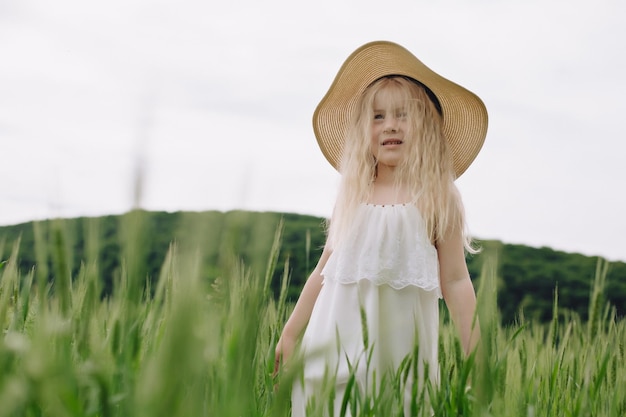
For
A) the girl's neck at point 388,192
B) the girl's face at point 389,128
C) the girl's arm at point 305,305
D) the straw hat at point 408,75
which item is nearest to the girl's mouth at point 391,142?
the girl's face at point 389,128

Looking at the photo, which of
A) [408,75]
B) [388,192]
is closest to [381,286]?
[388,192]

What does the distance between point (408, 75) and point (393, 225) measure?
0.57 metres

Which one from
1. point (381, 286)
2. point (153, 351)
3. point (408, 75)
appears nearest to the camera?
point (153, 351)

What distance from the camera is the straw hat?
90.0 inches

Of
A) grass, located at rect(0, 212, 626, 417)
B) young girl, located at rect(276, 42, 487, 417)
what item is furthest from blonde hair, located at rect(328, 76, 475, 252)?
grass, located at rect(0, 212, 626, 417)

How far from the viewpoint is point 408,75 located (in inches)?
90.4

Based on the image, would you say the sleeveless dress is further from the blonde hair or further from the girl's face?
the girl's face

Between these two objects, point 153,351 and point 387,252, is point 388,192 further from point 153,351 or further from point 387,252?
point 153,351

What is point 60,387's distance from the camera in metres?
0.52

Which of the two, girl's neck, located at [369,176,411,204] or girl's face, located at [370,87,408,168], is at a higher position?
girl's face, located at [370,87,408,168]

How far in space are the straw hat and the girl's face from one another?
4.6 inches

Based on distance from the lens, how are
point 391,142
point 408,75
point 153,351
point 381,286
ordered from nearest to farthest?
point 153,351 < point 381,286 < point 391,142 < point 408,75

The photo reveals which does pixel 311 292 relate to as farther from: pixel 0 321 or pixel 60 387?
pixel 60 387

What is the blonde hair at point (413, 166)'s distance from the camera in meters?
2.04
